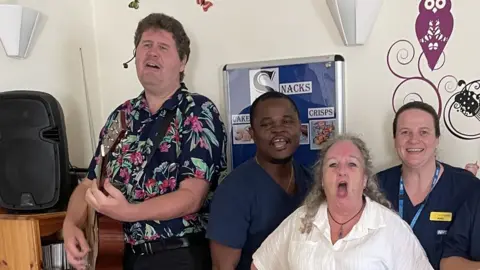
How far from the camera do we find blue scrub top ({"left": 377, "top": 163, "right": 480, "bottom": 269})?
5.57 feet

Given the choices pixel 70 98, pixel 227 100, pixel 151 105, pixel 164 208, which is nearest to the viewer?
pixel 164 208

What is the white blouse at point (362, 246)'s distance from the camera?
58.7 inches

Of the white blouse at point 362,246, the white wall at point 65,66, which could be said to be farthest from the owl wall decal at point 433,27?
the white wall at point 65,66

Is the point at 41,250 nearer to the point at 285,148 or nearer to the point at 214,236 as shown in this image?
the point at 214,236

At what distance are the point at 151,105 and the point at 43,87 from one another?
704mm

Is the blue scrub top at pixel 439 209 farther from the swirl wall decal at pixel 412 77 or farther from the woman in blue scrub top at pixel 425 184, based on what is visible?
the swirl wall decal at pixel 412 77

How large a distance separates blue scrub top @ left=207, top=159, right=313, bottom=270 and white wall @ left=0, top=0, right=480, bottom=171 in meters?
0.51

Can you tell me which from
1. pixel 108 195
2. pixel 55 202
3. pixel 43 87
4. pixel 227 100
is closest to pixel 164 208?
pixel 108 195

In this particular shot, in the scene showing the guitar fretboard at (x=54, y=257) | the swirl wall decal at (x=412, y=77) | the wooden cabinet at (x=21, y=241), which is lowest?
the guitar fretboard at (x=54, y=257)

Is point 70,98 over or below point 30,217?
over

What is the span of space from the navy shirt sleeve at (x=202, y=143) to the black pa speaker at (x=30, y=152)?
549 mm

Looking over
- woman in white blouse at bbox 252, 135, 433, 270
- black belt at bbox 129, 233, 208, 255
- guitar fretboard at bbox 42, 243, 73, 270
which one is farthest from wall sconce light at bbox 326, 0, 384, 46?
guitar fretboard at bbox 42, 243, 73, 270

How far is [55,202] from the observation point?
2051mm

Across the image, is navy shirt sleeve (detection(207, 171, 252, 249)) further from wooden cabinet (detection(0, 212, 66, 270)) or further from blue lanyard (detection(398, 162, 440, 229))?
wooden cabinet (detection(0, 212, 66, 270))
